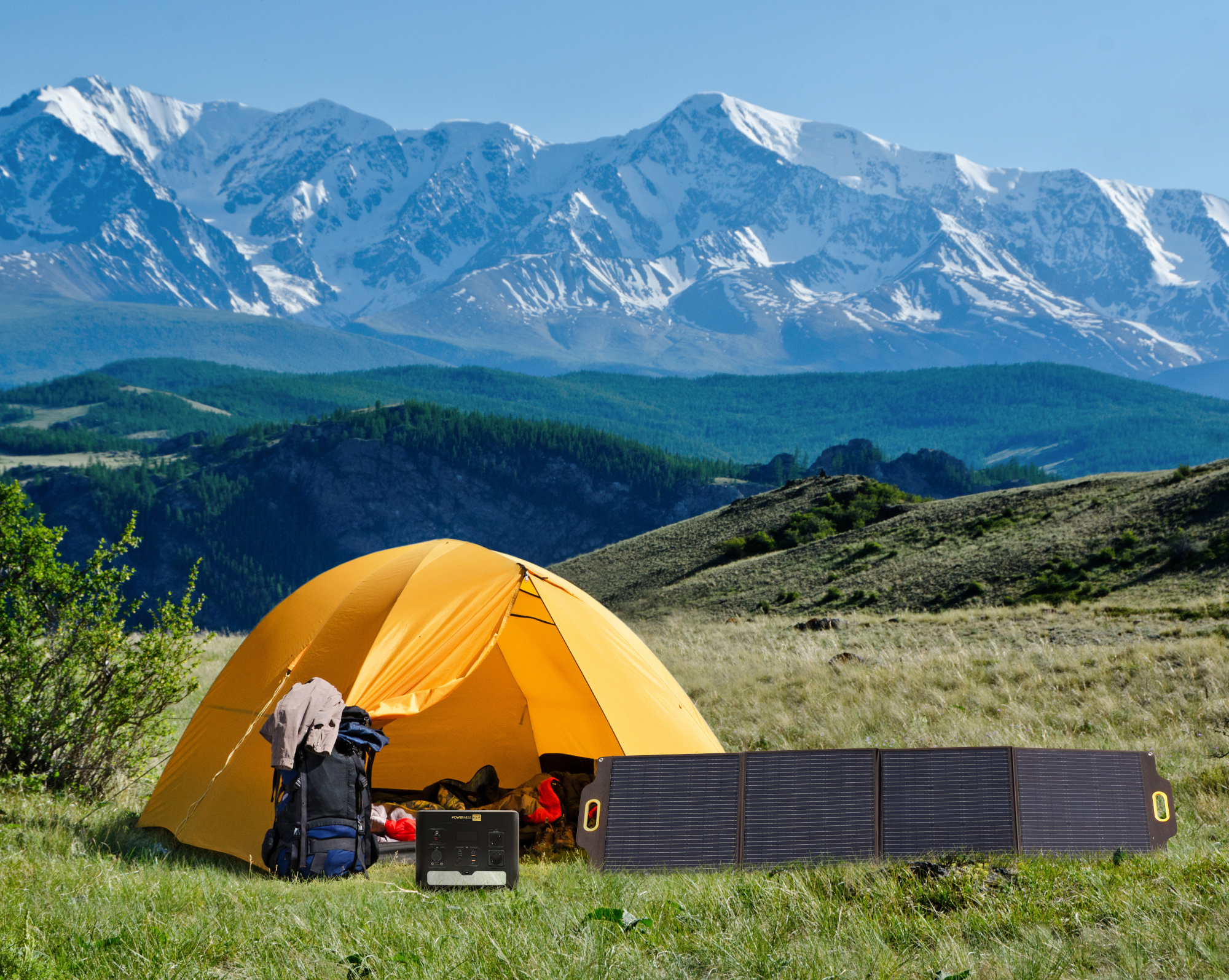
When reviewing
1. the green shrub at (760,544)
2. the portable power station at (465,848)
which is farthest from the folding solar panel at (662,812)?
the green shrub at (760,544)

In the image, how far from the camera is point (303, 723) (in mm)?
6938

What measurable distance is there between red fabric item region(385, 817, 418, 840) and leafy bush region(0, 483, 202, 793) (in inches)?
87.0

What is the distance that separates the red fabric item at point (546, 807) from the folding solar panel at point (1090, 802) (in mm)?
4073

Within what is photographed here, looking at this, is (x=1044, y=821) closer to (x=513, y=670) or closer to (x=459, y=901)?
(x=459, y=901)

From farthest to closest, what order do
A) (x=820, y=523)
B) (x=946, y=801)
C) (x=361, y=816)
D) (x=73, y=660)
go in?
(x=820, y=523) → (x=73, y=660) → (x=361, y=816) → (x=946, y=801)

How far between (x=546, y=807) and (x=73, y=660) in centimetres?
446

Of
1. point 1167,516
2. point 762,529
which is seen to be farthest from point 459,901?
point 762,529

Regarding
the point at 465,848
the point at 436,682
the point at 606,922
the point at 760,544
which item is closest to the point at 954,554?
the point at 760,544

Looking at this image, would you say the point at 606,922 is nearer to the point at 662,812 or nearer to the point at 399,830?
the point at 662,812

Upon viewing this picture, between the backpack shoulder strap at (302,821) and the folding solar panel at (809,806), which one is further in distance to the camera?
the backpack shoulder strap at (302,821)

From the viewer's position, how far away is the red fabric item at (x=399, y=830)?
880cm

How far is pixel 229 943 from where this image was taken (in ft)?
16.9

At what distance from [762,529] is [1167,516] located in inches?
972

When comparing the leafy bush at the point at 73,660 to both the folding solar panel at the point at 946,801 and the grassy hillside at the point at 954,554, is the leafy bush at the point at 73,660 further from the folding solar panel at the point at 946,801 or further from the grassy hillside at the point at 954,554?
the grassy hillside at the point at 954,554
